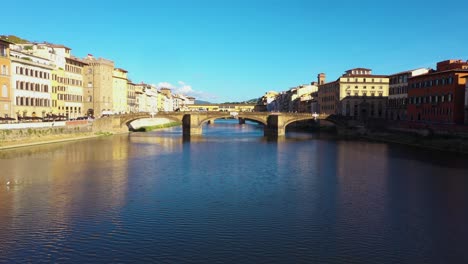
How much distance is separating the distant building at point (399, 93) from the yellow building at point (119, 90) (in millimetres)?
62052

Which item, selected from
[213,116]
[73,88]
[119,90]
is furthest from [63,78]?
[213,116]

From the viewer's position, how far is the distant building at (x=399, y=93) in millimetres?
81750

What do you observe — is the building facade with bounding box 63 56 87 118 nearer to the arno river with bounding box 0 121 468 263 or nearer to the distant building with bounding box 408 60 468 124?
the arno river with bounding box 0 121 468 263

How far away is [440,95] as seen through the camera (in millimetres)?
64688

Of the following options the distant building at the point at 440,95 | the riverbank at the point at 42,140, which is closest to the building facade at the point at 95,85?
the riverbank at the point at 42,140

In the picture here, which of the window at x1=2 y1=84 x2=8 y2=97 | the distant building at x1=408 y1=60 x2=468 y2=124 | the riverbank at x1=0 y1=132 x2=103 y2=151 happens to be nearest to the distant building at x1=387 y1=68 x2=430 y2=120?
the distant building at x1=408 y1=60 x2=468 y2=124

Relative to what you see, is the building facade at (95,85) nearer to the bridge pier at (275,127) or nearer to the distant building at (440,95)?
the bridge pier at (275,127)

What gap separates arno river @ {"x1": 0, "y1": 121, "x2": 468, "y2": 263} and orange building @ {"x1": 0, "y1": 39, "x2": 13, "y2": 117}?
21.3 meters

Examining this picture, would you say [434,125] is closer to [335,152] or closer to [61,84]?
[335,152]

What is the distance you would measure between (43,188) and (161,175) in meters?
9.12

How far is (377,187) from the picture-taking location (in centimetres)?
3056

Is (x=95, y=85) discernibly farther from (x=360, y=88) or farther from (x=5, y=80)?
(x=360, y=88)

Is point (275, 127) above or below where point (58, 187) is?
above

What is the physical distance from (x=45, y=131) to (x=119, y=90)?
168ft
